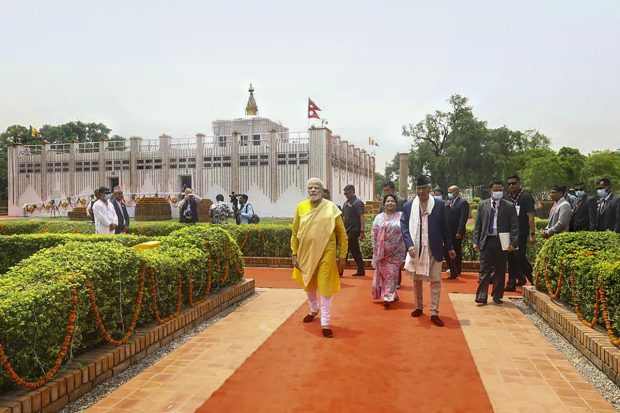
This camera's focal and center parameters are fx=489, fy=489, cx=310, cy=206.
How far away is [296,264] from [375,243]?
1451 mm

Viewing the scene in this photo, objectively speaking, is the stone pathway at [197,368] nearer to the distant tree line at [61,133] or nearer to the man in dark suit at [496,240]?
the man in dark suit at [496,240]

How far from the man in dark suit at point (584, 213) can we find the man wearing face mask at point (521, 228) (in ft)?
3.89

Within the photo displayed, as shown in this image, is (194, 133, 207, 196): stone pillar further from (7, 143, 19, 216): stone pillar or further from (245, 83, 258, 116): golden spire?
(7, 143, 19, 216): stone pillar

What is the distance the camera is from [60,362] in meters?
3.38

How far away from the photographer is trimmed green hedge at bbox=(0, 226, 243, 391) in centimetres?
314

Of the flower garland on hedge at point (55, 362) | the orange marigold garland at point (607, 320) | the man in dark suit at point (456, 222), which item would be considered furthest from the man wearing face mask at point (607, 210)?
the flower garland on hedge at point (55, 362)

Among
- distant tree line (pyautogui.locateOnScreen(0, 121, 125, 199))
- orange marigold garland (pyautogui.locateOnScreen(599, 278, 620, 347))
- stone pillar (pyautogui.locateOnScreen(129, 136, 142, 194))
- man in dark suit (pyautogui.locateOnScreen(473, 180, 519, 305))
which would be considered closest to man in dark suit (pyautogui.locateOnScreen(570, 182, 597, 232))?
man in dark suit (pyautogui.locateOnScreen(473, 180, 519, 305))

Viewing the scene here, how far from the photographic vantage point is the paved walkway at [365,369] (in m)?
3.42

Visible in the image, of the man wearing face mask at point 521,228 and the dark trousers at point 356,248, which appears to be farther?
the dark trousers at point 356,248

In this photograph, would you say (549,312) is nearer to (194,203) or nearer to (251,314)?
(251,314)

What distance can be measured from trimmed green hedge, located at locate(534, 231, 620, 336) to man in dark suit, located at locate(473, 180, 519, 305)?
0.46 metres

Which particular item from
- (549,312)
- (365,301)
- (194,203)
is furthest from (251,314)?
(194,203)

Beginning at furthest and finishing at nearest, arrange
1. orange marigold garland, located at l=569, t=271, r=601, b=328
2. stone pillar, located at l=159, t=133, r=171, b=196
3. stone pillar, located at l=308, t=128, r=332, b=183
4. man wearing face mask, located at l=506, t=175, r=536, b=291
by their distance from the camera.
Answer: stone pillar, located at l=159, t=133, r=171, b=196, stone pillar, located at l=308, t=128, r=332, b=183, man wearing face mask, located at l=506, t=175, r=536, b=291, orange marigold garland, located at l=569, t=271, r=601, b=328

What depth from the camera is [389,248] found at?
21.1ft
